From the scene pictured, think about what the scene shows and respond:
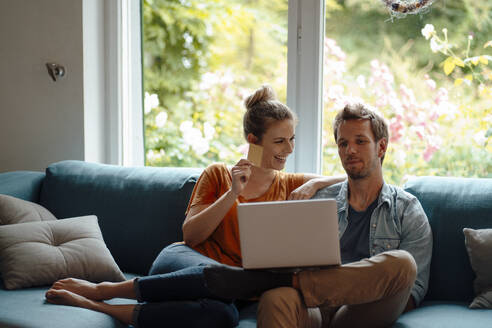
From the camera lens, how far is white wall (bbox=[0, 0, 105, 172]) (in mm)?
3031

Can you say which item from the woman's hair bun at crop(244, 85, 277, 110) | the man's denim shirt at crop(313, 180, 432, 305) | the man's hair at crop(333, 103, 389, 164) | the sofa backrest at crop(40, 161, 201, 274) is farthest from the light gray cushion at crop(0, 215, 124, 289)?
the man's hair at crop(333, 103, 389, 164)

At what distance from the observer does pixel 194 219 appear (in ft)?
7.02

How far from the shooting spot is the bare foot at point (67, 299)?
1985 mm

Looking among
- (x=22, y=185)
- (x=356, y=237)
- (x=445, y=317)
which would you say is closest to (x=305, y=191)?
(x=356, y=237)

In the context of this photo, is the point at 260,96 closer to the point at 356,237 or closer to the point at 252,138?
the point at 252,138

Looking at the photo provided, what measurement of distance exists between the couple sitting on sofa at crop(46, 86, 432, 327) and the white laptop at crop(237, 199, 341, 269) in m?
0.07

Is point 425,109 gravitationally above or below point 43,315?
above

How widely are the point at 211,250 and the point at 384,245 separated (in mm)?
645

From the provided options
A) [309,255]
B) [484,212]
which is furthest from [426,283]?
[309,255]

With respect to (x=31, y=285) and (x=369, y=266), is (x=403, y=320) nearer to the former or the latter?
(x=369, y=266)

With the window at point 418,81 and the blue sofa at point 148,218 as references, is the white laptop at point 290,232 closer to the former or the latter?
the blue sofa at point 148,218

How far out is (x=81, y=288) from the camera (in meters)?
2.08

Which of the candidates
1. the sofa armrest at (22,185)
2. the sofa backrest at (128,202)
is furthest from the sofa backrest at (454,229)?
the sofa armrest at (22,185)

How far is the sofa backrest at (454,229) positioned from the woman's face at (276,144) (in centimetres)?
56
